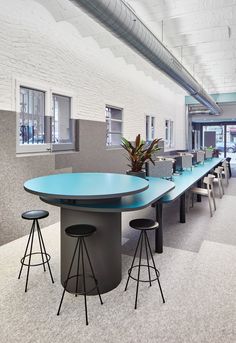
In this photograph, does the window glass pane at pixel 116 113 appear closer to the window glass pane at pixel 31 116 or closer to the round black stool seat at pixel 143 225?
the window glass pane at pixel 31 116

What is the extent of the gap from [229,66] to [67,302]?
21.4 ft

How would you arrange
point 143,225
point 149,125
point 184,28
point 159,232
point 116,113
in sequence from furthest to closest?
1. point 149,125
2. point 116,113
3. point 184,28
4. point 159,232
5. point 143,225

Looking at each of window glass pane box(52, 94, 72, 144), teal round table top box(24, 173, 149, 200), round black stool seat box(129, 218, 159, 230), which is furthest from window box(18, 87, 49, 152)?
round black stool seat box(129, 218, 159, 230)

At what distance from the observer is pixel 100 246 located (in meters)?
2.28

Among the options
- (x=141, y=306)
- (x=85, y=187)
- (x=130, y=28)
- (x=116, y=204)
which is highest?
(x=130, y=28)

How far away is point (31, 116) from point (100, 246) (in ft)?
7.93

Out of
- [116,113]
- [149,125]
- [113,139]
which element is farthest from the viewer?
[149,125]

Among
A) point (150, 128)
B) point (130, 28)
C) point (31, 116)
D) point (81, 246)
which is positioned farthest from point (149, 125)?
point (81, 246)

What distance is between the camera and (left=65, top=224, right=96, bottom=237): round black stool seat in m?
2.01

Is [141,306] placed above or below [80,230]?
below

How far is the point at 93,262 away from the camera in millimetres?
2281

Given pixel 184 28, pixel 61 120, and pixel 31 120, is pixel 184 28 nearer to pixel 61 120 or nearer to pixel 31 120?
pixel 61 120

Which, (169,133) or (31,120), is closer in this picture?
(31,120)

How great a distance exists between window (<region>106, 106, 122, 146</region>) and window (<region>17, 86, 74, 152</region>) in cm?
158
